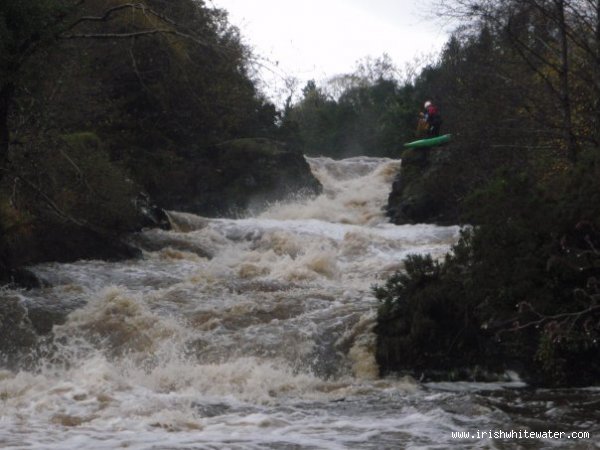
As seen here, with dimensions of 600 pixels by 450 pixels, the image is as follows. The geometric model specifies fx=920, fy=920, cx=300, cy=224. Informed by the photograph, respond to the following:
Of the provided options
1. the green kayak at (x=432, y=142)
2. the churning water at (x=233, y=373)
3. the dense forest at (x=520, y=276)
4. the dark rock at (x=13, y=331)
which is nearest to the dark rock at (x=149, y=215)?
the churning water at (x=233, y=373)

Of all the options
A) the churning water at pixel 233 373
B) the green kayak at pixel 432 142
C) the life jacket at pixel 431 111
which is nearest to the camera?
the churning water at pixel 233 373

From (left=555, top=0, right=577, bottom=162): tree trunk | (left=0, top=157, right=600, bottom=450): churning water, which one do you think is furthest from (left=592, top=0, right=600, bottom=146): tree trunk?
(left=0, top=157, right=600, bottom=450): churning water

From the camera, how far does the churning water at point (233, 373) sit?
25.2ft

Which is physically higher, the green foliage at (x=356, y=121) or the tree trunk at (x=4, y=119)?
the green foliage at (x=356, y=121)

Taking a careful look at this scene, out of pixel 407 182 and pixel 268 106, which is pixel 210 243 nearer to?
pixel 407 182

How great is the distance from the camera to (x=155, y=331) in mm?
11281

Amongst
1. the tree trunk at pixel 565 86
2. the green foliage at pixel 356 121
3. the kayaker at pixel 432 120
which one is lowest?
the tree trunk at pixel 565 86

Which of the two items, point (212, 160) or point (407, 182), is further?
point (212, 160)

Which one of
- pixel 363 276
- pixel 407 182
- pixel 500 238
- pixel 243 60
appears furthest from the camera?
pixel 407 182

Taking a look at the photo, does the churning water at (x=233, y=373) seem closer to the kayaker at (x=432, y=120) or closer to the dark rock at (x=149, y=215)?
the dark rock at (x=149, y=215)

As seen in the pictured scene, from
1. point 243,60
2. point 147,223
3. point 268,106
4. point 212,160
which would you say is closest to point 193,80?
point 212,160

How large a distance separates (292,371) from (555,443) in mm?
3503

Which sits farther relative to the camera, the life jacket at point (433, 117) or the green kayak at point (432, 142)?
the life jacket at point (433, 117)

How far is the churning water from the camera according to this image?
7691 millimetres
